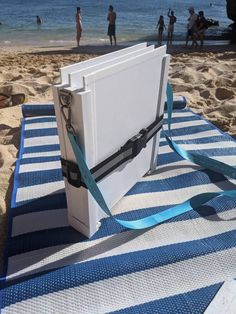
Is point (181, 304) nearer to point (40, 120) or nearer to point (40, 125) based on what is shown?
point (40, 125)

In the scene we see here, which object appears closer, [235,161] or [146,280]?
[146,280]

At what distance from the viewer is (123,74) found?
1502 millimetres

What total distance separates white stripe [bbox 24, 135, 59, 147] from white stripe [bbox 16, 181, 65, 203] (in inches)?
23.5

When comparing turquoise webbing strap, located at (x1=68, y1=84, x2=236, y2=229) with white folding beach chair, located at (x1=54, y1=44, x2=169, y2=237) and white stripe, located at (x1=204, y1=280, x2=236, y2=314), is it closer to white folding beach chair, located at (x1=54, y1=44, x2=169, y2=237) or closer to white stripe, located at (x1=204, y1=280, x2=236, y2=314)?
white folding beach chair, located at (x1=54, y1=44, x2=169, y2=237)

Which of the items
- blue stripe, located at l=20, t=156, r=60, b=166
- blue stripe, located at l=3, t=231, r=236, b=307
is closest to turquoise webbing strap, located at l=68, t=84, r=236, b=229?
blue stripe, located at l=3, t=231, r=236, b=307

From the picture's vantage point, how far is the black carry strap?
4.70 ft

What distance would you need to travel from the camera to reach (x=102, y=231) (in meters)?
1.64

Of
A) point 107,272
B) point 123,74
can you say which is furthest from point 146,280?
point 123,74

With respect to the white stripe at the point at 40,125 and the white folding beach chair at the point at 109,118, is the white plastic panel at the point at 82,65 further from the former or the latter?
the white stripe at the point at 40,125

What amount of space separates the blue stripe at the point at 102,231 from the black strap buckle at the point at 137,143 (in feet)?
1.02

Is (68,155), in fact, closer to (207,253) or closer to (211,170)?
(207,253)

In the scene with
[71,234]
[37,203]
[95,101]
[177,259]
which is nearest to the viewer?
[95,101]

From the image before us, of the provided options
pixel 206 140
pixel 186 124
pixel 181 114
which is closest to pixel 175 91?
pixel 181 114

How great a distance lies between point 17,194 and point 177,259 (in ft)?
3.08
